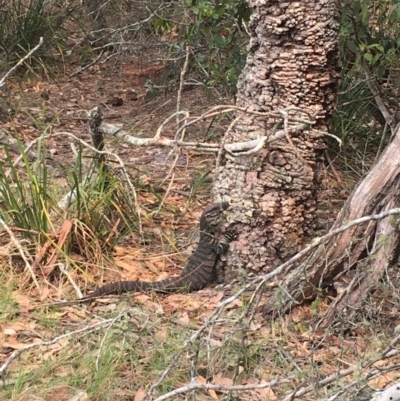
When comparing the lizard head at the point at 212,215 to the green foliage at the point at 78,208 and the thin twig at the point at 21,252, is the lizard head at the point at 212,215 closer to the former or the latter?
the green foliage at the point at 78,208

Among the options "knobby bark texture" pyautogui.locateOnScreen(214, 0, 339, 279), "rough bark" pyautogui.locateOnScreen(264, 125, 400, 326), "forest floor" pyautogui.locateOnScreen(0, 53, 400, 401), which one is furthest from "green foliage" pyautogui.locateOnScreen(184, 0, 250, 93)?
"rough bark" pyautogui.locateOnScreen(264, 125, 400, 326)

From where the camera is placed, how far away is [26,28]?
24.7ft

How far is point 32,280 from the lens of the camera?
388 cm

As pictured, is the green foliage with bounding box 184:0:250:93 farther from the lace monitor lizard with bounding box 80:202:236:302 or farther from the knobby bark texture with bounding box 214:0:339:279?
the lace monitor lizard with bounding box 80:202:236:302

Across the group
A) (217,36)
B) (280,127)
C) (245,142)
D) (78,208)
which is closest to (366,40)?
(217,36)

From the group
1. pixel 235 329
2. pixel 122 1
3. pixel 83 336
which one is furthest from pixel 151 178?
pixel 122 1

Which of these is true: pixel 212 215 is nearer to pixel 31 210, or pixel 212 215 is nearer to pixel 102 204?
pixel 102 204

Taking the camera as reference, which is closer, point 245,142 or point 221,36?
point 245,142

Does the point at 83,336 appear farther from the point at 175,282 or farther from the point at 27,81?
the point at 27,81

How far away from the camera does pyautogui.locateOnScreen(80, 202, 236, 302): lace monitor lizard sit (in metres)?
3.90

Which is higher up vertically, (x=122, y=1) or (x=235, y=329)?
(x=122, y=1)

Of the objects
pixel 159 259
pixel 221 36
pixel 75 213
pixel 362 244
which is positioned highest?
pixel 221 36

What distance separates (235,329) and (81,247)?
1514mm

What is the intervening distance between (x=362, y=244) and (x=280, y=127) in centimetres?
77
